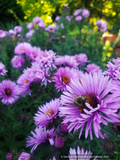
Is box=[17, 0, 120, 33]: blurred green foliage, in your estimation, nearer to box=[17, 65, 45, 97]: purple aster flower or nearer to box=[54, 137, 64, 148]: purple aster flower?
box=[17, 65, 45, 97]: purple aster flower

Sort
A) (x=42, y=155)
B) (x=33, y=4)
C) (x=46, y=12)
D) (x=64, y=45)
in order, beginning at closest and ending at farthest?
(x=42, y=155)
(x=64, y=45)
(x=33, y=4)
(x=46, y=12)

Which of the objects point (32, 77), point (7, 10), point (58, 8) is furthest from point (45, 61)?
point (58, 8)

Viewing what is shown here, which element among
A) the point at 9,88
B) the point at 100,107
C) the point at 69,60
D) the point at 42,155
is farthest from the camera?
the point at 9,88

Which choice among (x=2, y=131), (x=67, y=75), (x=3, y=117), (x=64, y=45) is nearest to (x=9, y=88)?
(x=3, y=117)

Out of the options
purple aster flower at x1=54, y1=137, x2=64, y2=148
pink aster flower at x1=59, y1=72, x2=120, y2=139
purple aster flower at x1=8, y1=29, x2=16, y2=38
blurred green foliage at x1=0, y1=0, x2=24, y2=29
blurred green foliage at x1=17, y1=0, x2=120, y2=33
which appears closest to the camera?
pink aster flower at x1=59, y1=72, x2=120, y2=139

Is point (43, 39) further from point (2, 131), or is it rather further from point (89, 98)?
point (89, 98)

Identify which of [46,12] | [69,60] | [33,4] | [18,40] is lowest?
[69,60]

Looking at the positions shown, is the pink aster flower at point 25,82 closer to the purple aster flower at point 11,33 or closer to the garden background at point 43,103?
the garden background at point 43,103

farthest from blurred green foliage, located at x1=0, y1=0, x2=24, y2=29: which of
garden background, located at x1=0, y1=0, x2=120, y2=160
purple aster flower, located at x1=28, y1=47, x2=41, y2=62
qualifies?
purple aster flower, located at x1=28, y1=47, x2=41, y2=62
